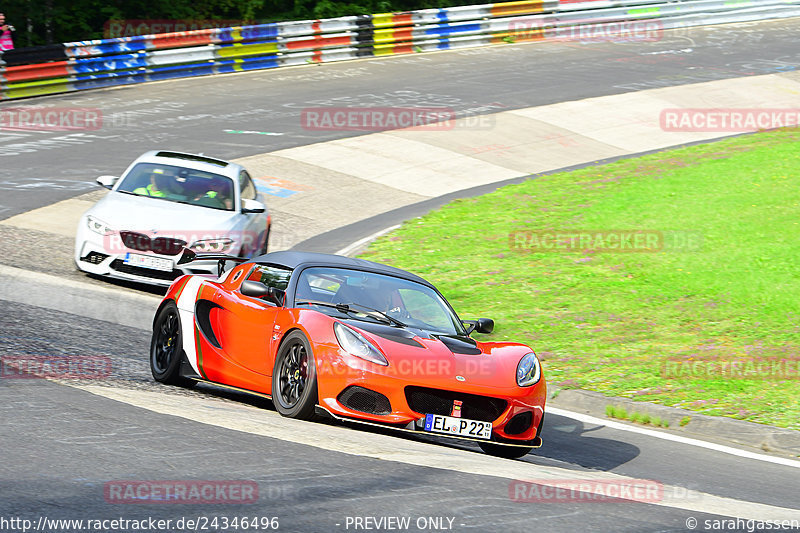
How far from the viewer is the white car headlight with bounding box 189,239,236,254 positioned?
12.4 meters

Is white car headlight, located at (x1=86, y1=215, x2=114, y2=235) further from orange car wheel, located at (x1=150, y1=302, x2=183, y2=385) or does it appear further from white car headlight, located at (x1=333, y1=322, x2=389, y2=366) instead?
white car headlight, located at (x1=333, y1=322, x2=389, y2=366)

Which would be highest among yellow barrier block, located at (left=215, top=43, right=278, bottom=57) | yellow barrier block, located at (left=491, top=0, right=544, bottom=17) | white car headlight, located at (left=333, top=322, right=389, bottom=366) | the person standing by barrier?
yellow barrier block, located at (left=491, top=0, right=544, bottom=17)

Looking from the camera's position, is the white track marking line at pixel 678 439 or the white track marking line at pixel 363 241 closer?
the white track marking line at pixel 678 439

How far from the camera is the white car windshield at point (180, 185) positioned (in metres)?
13.3

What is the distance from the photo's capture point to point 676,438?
851 cm

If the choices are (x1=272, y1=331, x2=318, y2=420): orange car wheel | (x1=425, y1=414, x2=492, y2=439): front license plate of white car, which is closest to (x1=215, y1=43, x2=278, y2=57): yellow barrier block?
(x1=272, y1=331, x2=318, y2=420): orange car wheel

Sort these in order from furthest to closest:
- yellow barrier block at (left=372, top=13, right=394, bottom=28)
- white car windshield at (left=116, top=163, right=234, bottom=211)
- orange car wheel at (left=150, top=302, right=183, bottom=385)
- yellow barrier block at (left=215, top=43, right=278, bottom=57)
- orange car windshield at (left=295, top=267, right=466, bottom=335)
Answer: yellow barrier block at (left=372, top=13, right=394, bottom=28) < yellow barrier block at (left=215, top=43, right=278, bottom=57) < white car windshield at (left=116, top=163, right=234, bottom=211) < orange car wheel at (left=150, top=302, right=183, bottom=385) < orange car windshield at (left=295, top=267, right=466, bottom=335)

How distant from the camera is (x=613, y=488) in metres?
6.05

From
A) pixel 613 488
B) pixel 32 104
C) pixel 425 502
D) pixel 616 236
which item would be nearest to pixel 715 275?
pixel 616 236

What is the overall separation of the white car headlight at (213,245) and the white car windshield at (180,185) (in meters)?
0.77

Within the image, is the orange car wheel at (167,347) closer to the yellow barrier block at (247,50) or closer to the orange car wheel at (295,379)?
the orange car wheel at (295,379)

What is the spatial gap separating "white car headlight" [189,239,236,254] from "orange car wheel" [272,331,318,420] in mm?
4993

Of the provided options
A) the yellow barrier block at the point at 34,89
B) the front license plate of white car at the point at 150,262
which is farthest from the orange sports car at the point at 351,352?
the yellow barrier block at the point at 34,89

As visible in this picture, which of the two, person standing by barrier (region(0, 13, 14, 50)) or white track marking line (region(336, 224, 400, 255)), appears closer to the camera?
white track marking line (region(336, 224, 400, 255))
